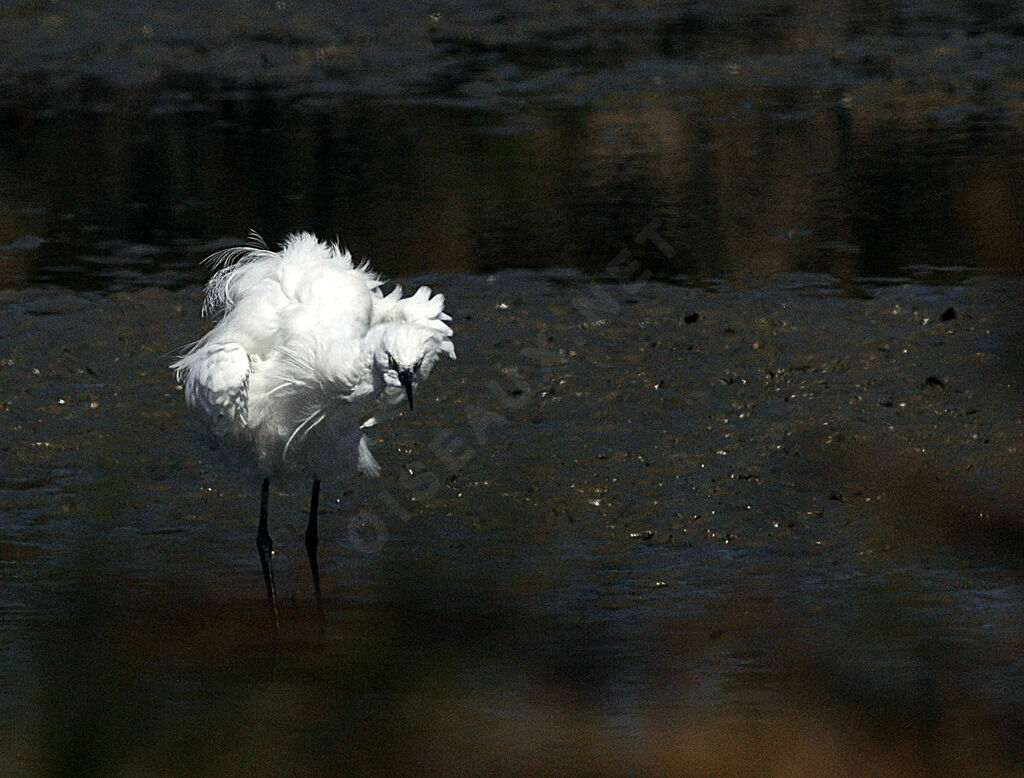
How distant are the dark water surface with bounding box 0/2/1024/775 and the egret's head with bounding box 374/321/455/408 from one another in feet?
2.30

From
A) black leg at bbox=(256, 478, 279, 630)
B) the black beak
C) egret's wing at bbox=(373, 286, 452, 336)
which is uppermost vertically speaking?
egret's wing at bbox=(373, 286, 452, 336)

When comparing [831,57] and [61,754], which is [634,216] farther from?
[61,754]

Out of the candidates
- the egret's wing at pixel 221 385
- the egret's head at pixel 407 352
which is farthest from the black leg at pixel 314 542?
the egret's head at pixel 407 352

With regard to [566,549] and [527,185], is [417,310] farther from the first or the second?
[527,185]

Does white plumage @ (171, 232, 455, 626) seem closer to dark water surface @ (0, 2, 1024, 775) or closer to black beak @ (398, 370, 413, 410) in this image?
black beak @ (398, 370, 413, 410)

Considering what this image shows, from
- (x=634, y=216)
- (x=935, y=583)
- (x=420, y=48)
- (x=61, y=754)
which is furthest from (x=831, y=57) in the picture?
(x=61, y=754)

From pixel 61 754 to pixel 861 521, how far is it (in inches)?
164

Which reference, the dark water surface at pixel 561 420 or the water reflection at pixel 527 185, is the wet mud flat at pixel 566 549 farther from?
the water reflection at pixel 527 185

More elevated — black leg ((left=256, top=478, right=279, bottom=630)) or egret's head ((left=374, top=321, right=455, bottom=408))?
egret's head ((left=374, top=321, right=455, bottom=408))

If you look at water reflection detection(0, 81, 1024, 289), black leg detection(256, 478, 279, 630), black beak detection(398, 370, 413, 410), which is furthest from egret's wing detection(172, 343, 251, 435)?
water reflection detection(0, 81, 1024, 289)

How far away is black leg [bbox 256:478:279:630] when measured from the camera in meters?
5.38

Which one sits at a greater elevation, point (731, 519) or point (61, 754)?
point (61, 754)

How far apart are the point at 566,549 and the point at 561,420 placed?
54.0 inches

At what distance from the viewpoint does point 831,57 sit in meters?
14.2
